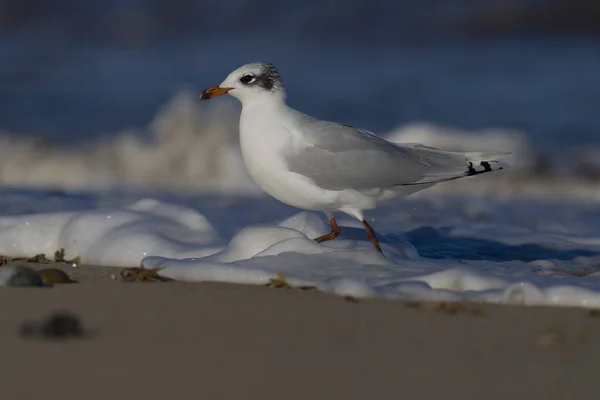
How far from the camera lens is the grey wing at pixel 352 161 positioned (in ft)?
16.1

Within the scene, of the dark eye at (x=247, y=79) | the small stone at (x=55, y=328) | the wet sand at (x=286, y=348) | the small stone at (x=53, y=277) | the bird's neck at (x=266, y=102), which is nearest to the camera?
the wet sand at (x=286, y=348)

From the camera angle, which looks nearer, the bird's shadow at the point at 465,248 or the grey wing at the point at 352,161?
the grey wing at the point at 352,161

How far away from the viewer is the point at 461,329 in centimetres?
343

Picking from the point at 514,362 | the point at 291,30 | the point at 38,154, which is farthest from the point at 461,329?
the point at 291,30

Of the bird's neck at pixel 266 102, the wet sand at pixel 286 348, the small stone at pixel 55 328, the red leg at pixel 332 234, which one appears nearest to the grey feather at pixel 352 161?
the bird's neck at pixel 266 102

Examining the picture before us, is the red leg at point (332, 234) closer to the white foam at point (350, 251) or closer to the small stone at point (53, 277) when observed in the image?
the white foam at point (350, 251)

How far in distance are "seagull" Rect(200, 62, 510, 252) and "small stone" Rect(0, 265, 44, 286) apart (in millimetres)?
1271

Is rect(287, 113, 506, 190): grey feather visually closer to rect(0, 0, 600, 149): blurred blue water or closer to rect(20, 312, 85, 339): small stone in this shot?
rect(20, 312, 85, 339): small stone

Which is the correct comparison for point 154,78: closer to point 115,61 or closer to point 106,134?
point 115,61

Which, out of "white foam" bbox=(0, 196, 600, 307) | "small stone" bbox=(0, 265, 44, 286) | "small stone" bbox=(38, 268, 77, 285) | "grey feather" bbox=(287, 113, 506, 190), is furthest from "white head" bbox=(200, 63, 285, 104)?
"small stone" bbox=(0, 265, 44, 286)

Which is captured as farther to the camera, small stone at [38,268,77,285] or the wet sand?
small stone at [38,268,77,285]

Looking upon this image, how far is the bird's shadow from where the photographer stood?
5562mm

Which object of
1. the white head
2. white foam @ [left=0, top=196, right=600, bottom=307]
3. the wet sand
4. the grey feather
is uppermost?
the white head

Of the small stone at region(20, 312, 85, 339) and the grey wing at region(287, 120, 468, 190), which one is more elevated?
the grey wing at region(287, 120, 468, 190)
